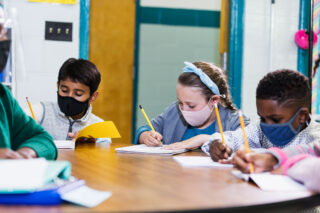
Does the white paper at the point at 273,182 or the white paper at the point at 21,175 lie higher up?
the white paper at the point at 21,175

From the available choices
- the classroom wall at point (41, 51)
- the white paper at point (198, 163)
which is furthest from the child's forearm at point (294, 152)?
the classroom wall at point (41, 51)

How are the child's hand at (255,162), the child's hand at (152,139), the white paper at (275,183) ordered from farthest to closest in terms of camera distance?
the child's hand at (152,139), the child's hand at (255,162), the white paper at (275,183)

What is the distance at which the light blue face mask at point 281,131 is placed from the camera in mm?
1160

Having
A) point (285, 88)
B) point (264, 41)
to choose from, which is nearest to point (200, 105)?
point (285, 88)

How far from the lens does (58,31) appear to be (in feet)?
8.27

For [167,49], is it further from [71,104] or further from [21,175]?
[21,175]

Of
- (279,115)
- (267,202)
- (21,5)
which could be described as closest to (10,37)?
(267,202)

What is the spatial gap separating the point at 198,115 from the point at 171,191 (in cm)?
109

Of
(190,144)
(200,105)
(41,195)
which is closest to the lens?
(41,195)

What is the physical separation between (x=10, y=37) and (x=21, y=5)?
6.05 ft

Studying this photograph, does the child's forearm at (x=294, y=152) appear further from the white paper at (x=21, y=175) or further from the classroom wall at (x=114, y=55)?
the classroom wall at (x=114, y=55)

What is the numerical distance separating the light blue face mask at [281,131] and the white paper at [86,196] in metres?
0.72

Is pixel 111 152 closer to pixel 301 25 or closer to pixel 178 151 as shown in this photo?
pixel 178 151

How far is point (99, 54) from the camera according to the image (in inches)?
112
